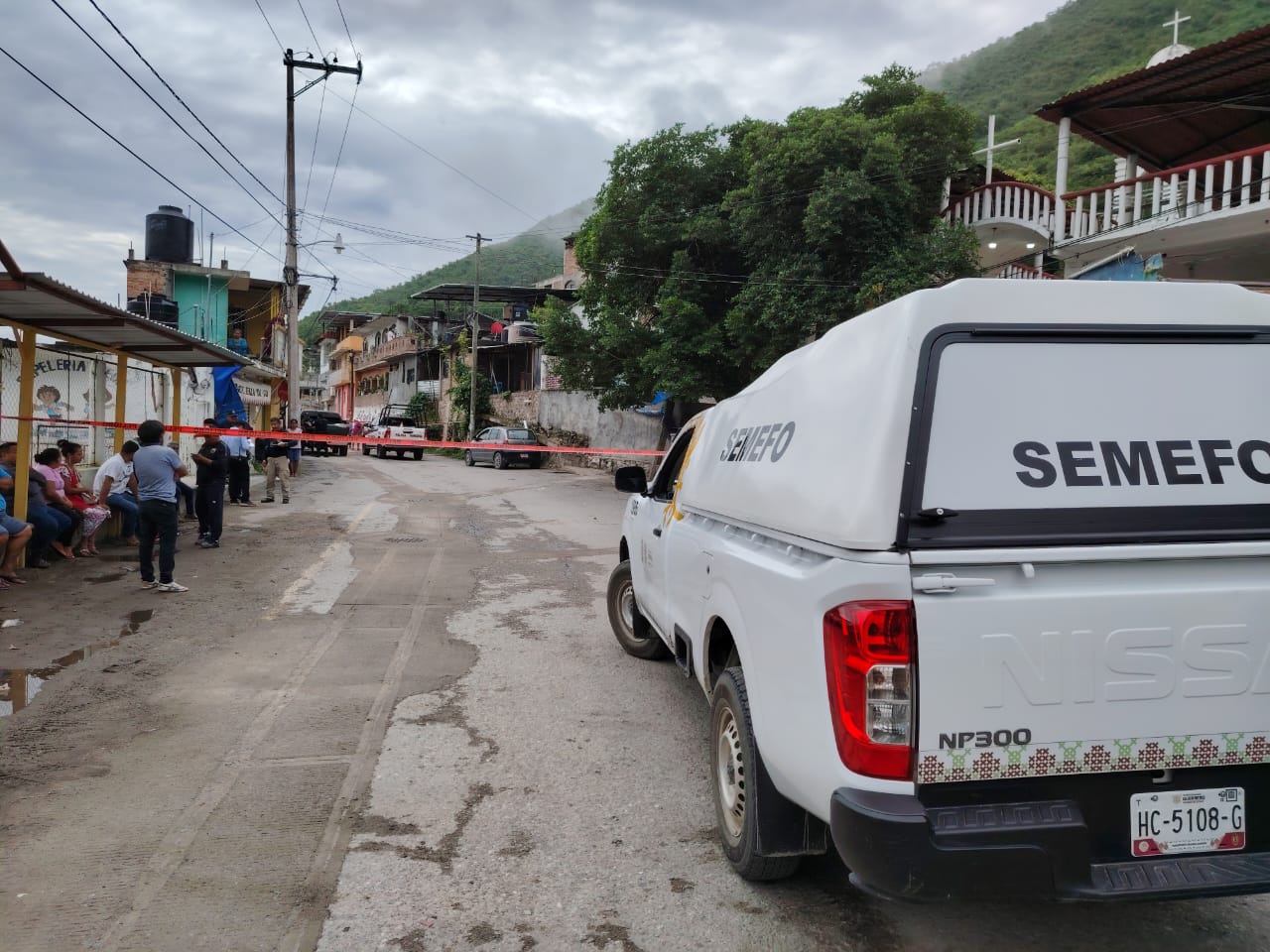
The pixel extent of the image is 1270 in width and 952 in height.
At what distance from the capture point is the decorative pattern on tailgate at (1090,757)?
2.47m

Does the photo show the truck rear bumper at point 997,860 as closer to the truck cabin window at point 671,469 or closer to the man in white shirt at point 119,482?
the truck cabin window at point 671,469

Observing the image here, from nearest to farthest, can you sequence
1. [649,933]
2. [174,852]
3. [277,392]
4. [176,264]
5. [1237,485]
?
[1237,485]
[649,933]
[174,852]
[176,264]
[277,392]

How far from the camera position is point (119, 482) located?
34.8 ft

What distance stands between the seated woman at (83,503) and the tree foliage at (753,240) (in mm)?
11983

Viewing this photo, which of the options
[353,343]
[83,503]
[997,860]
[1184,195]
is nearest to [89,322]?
[83,503]

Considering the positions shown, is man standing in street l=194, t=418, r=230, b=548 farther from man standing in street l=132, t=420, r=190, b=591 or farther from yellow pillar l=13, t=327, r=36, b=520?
man standing in street l=132, t=420, r=190, b=591

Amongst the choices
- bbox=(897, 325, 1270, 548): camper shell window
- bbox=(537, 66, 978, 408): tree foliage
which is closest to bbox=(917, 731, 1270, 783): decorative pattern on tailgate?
bbox=(897, 325, 1270, 548): camper shell window

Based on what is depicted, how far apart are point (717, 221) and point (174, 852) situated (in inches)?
720

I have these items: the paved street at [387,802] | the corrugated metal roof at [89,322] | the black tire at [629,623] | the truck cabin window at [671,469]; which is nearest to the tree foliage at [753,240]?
the corrugated metal roof at [89,322]

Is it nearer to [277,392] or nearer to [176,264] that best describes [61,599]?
[176,264]

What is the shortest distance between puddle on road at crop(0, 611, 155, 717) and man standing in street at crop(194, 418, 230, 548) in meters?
4.20

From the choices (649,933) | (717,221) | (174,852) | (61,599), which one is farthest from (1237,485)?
(717,221)

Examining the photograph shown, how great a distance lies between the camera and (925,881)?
240 cm

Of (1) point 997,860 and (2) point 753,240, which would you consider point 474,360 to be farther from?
(1) point 997,860
